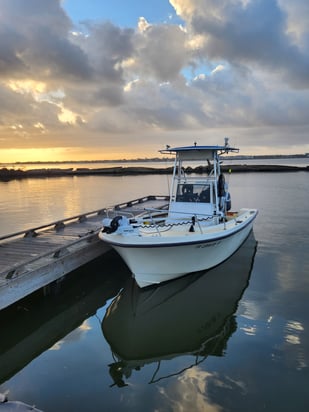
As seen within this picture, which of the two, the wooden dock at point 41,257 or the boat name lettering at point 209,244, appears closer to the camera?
the wooden dock at point 41,257

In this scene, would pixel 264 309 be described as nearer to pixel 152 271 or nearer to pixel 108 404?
pixel 152 271

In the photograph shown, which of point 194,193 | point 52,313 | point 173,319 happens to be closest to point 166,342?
point 173,319

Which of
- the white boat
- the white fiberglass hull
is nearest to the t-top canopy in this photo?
the white boat

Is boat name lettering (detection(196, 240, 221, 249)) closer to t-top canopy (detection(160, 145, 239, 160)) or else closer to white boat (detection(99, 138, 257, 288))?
white boat (detection(99, 138, 257, 288))

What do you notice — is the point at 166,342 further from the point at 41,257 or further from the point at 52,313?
the point at 41,257

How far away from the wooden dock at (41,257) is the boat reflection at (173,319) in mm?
1599

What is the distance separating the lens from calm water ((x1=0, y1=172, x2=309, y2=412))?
5.00 meters

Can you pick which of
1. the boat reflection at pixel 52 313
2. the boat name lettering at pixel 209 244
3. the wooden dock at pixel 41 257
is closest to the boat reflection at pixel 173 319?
the boat reflection at pixel 52 313

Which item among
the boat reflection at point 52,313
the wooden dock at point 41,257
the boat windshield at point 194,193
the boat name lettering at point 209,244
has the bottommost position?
the boat reflection at point 52,313

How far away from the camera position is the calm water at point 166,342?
197 inches

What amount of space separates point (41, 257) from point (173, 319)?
3.42 m

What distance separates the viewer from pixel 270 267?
10.8 metres

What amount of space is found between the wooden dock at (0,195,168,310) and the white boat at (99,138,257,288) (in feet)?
3.29

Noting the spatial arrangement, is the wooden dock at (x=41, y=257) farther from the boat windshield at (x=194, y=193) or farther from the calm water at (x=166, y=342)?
the boat windshield at (x=194, y=193)
